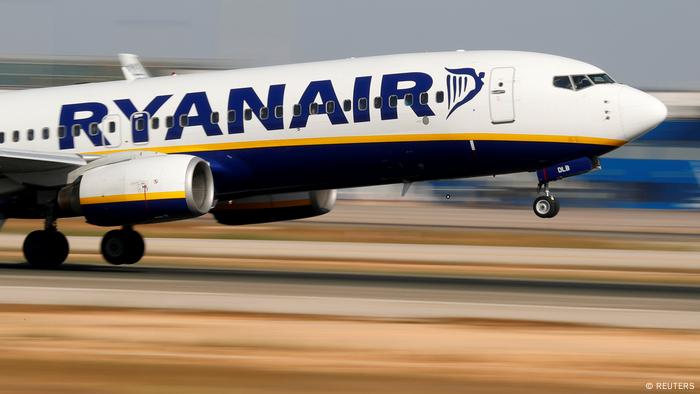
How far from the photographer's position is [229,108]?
27.4m

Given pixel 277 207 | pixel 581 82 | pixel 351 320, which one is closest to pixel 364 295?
pixel 351 320

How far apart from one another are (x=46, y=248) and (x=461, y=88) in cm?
1083

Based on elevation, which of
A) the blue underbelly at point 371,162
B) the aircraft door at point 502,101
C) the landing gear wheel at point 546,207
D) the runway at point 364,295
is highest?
the aircraft door at point 502,101

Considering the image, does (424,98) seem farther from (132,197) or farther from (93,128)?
(93,128)

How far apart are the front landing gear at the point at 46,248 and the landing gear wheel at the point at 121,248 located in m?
1.04

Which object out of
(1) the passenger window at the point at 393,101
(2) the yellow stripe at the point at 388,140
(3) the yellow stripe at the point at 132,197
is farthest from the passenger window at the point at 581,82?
(3) the yellow stripe at the point at 132,197

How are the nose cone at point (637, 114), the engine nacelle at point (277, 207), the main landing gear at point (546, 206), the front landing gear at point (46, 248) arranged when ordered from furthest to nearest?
the engine nacelle at point (277, 207), the front landing gear at point (46, 248), the main landing gear at point (546, 206), the nose cone at point (637, 114)

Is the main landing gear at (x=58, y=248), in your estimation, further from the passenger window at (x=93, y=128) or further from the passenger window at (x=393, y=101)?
the passenger window at (x=393, y=101)

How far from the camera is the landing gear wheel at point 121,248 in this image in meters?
29.2

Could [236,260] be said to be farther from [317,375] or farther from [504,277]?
[317,375]

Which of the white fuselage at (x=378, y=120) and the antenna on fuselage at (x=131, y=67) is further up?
the antenna on fuselage at (x=131, y=67)

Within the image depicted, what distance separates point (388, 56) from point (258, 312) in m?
8.67

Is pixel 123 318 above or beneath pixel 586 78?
beneath

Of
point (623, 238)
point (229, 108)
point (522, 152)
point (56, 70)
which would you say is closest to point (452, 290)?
point (522, 152)
